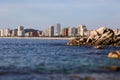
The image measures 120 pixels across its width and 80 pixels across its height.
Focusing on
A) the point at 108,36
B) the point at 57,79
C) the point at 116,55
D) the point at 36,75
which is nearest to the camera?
the point at 57,79

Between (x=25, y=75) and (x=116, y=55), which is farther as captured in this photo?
(x=116, y=55)

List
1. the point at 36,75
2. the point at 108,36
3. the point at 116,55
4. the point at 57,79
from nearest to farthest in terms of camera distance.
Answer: the point at 57,79 < the point at 36,75 < the point at 116,55 < the point at 108,36

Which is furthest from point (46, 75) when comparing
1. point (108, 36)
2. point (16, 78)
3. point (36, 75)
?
point (108, 36)

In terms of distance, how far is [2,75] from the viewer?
153 ft

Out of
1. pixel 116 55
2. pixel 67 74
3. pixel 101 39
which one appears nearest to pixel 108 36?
pixel 101 39

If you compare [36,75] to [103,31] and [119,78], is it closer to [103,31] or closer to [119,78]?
[119,78]

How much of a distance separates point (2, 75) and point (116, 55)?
32706mm

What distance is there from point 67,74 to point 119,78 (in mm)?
7003

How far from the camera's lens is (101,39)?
145125 millimetres

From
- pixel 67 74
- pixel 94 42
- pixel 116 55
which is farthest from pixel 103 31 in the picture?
pixel 67 74

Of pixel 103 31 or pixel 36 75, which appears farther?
pixel 103 31

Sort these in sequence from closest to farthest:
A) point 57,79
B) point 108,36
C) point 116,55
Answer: point 57,79 < point 116,55 < point 108,36

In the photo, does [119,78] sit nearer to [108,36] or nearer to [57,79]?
[57,79]

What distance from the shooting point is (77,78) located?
43.2 metres
